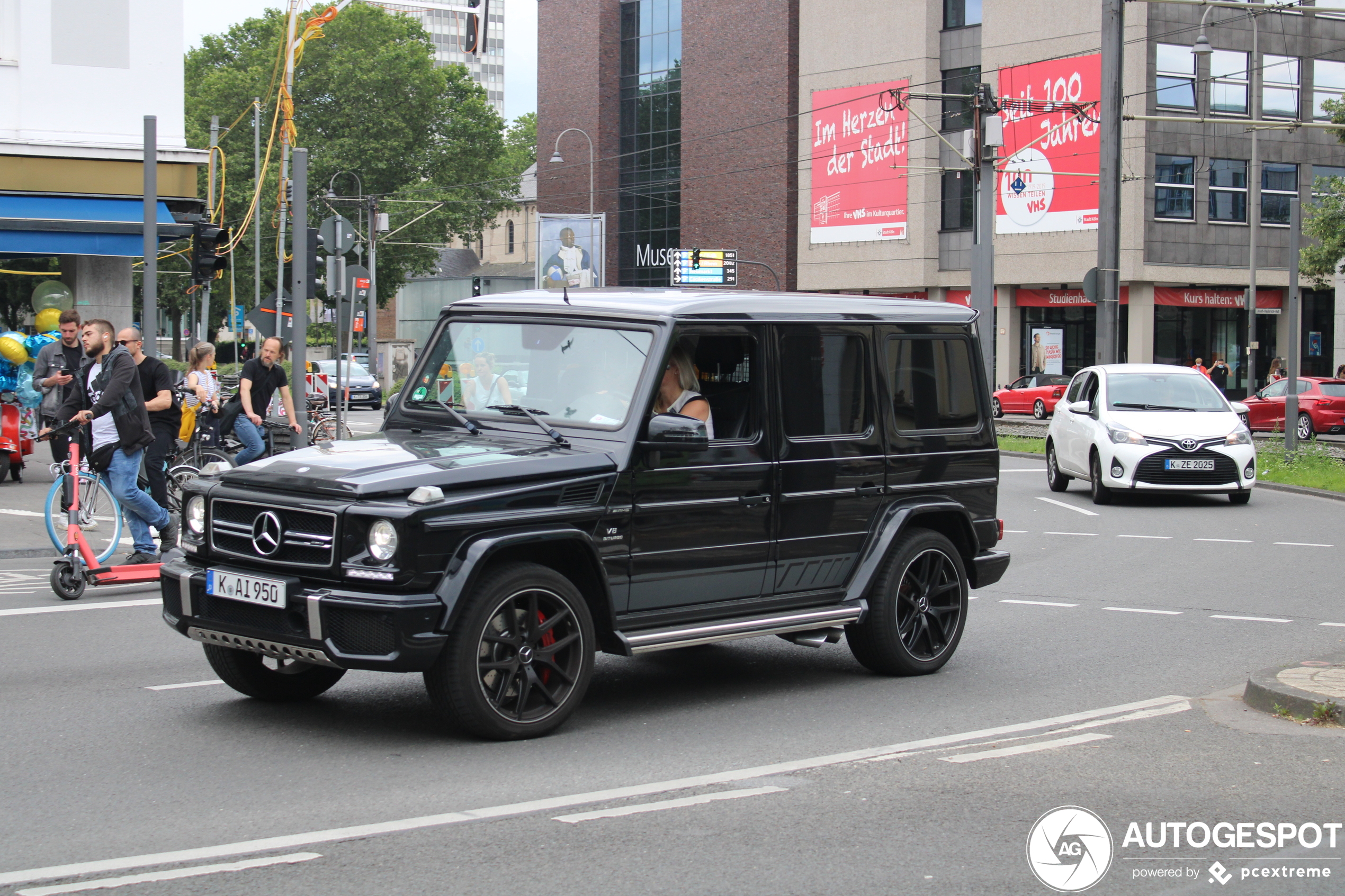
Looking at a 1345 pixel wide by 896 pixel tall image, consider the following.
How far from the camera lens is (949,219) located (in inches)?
2154

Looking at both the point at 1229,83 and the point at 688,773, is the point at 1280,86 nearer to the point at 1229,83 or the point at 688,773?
the point at 1229,83

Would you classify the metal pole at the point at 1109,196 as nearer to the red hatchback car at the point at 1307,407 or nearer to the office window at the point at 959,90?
the red hatchback car at the point at 1307,407

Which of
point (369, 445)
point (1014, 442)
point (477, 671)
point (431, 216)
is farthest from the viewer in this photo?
point (431, 216)

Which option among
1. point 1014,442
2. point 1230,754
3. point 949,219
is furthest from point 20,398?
point 949,219

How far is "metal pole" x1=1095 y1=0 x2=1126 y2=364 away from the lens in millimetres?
27078

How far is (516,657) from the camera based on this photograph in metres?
6.35

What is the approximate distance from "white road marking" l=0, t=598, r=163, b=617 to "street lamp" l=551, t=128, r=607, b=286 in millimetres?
60947

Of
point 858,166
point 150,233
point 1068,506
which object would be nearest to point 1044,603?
point 1068,506

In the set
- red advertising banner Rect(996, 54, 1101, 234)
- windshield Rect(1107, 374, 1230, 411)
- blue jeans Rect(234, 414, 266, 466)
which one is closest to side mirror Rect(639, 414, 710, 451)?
blue jeans Rect(234, 414, 266, 466)

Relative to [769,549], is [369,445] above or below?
above

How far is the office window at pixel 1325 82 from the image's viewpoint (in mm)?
50500

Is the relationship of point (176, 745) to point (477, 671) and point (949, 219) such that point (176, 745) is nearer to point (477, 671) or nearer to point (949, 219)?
point (477, 671)

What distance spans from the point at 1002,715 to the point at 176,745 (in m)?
3.79

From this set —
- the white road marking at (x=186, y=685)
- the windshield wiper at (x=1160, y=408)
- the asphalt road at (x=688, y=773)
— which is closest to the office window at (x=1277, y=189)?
the windshield wiper at (x=1160, y=408)
